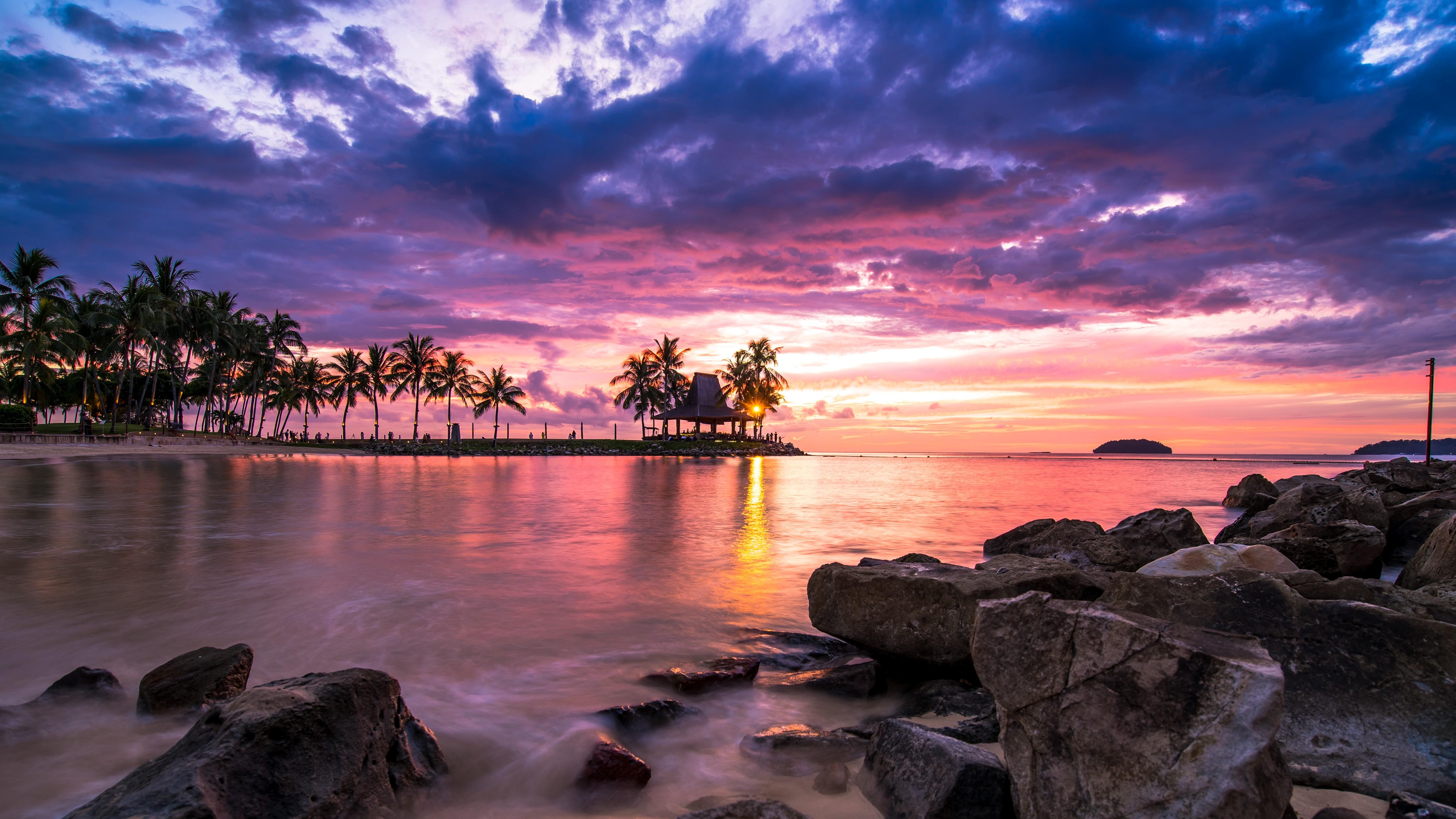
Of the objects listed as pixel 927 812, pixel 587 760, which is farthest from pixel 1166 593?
pixel 587 760

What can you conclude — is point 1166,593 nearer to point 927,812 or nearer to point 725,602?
point 927,812

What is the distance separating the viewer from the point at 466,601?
693cm

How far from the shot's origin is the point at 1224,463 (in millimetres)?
67188

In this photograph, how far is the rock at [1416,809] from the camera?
7.23 ft

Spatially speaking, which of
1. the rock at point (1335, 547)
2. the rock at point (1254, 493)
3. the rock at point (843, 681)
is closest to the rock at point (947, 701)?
the rock at point (843, 681)

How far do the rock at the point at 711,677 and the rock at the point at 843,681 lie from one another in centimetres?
14

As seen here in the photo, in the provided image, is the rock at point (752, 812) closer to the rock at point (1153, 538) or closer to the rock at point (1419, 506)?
the rock at point (1153, 538)

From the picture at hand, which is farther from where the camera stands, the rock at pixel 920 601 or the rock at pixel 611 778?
the rock at pixel 920 601

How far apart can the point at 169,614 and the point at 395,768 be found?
5.08 meters

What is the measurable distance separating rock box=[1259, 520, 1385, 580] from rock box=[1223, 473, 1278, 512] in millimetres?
7095

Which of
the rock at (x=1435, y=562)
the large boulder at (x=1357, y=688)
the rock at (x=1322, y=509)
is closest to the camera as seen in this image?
the large boulder at (x=1357, y=688)

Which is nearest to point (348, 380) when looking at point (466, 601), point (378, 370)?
point (378, 370)

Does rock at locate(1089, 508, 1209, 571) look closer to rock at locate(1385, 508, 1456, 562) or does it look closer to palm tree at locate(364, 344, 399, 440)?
rock at locate(1385, 508, 1456, 562)

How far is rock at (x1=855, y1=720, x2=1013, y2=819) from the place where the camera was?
250 centimetres
